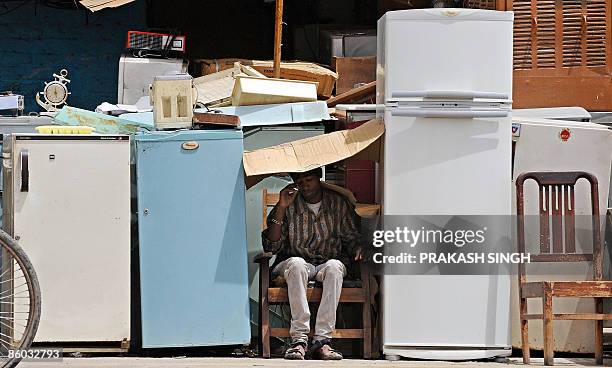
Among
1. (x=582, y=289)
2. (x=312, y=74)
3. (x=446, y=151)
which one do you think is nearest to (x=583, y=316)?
(x=582, y=289)

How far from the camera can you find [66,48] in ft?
37.6

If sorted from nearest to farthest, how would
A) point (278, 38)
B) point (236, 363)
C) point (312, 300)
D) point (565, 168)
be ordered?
point (236, 363) → point (312, 300) → point (565, 168) → point (278, 38)

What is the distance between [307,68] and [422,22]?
7.62ft

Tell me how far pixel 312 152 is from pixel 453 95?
0.96 metres

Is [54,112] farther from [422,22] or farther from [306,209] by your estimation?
[422,22]

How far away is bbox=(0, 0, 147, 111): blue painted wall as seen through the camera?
11.4 meters

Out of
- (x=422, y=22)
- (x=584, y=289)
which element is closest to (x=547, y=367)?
(x=584, y=289)

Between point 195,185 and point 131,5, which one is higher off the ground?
point 131,5

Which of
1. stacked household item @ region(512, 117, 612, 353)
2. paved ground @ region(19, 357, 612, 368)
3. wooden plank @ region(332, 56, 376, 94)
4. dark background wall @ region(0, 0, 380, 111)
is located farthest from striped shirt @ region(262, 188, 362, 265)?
dark background wall @ region(0, 0, 380, 111)

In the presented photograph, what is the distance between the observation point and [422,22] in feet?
25.2

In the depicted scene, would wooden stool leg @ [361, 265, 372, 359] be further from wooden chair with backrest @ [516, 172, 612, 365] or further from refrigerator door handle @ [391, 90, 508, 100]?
refrigerator door handle @ [391, 90, 508, 100]

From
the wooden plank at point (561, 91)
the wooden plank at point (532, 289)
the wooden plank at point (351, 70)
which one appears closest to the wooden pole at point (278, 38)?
the wooden plank at point (351, 70)

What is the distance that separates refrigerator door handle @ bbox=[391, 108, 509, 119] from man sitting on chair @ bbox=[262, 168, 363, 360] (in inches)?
29.0

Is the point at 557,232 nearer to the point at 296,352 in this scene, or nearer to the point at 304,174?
the point at 304,174
